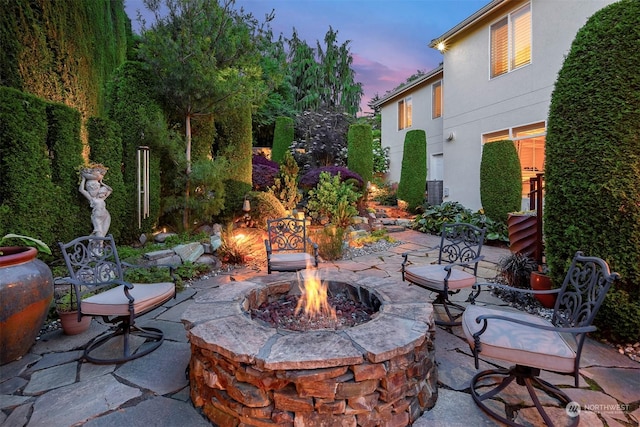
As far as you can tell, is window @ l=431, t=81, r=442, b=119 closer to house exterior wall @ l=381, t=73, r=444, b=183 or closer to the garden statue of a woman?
house exterior wall @ l=381, t=73, r=444, b=183

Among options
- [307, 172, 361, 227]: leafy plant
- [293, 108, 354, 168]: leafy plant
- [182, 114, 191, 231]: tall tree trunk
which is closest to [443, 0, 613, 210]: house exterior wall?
[307, 172, 361, 227]: leafy plant

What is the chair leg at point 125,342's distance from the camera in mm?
2350

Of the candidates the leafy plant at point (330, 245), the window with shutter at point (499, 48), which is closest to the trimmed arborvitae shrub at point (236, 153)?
the leafy plant at point (330, 245)

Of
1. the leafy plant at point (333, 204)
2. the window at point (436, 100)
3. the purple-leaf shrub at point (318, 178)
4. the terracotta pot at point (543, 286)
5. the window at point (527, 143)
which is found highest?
Answer: the window at point (436, 100)

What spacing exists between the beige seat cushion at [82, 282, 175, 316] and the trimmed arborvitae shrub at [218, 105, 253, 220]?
3857mm

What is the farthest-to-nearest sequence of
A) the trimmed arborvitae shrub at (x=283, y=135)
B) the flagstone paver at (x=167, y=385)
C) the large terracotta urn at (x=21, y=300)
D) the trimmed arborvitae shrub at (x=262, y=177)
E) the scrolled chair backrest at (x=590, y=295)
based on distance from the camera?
the trimmed arborvitae shrub at (x=283, y=135)
the trimmed arborvitae shrub at (x=262, y=177)
the large terracotta urn at (x=21, y=300)
the flagstone paver at (x=167, y=385)
the scrolled chair backrest at (x=590, y=295)

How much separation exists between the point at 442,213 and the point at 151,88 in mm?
6596

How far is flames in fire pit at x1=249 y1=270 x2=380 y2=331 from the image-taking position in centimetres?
234

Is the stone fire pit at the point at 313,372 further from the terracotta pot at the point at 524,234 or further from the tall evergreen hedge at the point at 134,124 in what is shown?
the tall evergreen hedge at the point at 134,124

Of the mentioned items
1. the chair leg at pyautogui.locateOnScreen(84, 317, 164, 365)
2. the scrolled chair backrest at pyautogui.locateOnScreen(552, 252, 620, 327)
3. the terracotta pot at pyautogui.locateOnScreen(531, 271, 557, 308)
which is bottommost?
the chair leg at pyautogui.locateOnScreen(84, 317, 164, 365)

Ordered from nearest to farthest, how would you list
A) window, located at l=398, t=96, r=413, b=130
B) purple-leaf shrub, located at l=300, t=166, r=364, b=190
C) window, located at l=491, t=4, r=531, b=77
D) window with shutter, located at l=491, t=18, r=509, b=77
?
window, located at l=491, t=4, r=531, b=77 < window with shutter, located at l=491, t=18, r=509, b=77 < purple-leaf shrub, located at l=300, t=166, r=364, b=190 < window, located at l=398, t=96, r=413, b=130

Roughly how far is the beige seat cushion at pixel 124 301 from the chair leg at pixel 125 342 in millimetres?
207

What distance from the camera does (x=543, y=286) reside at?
3279 mm

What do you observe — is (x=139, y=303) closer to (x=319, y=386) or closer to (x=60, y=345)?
(x=60, y=345)
